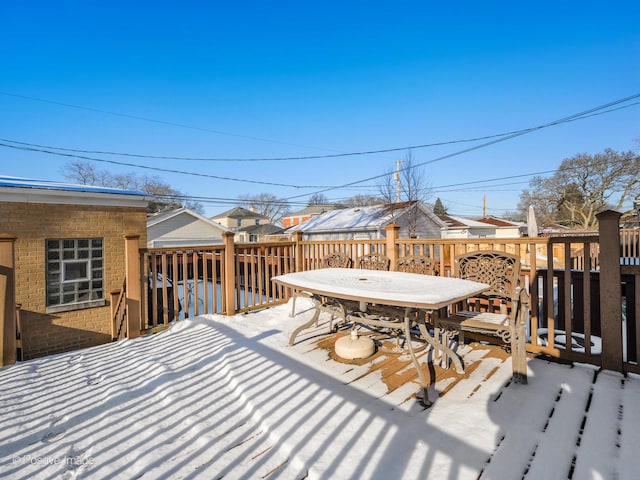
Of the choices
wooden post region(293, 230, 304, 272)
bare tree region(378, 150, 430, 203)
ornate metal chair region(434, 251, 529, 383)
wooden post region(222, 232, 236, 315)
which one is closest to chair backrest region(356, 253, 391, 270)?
ornate metal chair region(434, 251, 529, 383)

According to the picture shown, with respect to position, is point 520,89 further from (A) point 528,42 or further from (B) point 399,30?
(B) point 399,30

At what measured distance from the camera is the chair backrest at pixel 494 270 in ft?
8.39

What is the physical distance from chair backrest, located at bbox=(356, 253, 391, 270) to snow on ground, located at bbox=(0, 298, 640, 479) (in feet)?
4.56

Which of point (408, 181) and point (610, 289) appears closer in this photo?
point (610, 289)

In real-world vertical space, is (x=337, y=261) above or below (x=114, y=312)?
above

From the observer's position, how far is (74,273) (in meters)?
7.64

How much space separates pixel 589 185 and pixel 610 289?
2672cm

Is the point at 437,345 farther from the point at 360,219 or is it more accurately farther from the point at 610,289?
the point at 360,219

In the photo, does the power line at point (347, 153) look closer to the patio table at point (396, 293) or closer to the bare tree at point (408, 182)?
the bare tree at point (408, 182)

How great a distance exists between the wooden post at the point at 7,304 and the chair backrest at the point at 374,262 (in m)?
3.61

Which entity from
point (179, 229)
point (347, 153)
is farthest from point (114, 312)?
point (347, 153)

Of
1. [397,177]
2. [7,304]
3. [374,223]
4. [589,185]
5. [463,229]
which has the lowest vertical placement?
[7,304]

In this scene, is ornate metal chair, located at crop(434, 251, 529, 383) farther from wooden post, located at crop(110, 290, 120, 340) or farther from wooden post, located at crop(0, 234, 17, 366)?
wooden post, located at crop(0, 234, 17, 366)

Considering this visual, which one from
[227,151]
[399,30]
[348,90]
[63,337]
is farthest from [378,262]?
[227,151]
